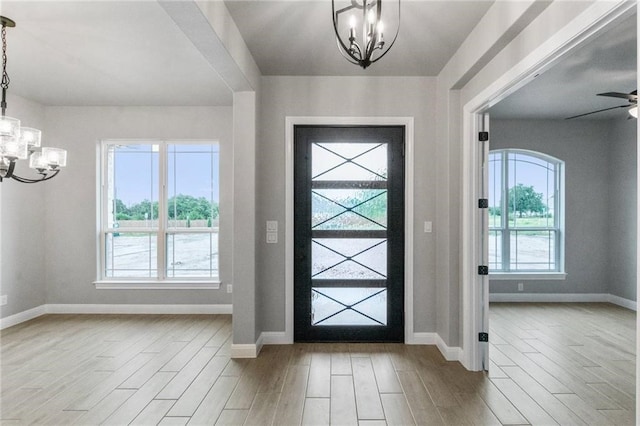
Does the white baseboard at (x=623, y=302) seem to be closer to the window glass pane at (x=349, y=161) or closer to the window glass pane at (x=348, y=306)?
the window glass pane at (x=348, y=306)

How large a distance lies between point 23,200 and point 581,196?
812 cm

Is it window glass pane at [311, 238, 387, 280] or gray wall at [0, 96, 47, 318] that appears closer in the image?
window glass pane at [311, 238, 387, 280]

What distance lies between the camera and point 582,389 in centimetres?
303

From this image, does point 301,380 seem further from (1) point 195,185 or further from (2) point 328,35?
(1) point 195,185

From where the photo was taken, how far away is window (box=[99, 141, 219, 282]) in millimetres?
5375

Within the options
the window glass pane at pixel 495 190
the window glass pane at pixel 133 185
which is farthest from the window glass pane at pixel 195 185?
the window glass pane at pixel 495 190

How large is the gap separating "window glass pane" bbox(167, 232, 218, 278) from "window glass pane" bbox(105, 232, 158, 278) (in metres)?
0.25

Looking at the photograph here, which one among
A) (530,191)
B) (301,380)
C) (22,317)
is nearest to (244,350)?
(301,380)

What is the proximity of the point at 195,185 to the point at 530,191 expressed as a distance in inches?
209

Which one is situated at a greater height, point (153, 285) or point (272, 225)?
point (272, 225)

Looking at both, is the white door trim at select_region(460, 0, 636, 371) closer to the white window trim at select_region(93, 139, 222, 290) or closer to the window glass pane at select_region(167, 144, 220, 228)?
the white window trim at select_region(93, 139, 222, 290)

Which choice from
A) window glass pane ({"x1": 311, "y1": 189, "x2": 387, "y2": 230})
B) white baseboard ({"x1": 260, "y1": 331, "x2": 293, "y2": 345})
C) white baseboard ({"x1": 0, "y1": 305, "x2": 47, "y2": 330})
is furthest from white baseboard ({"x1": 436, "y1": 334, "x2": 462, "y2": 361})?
white baseboard ({"x1": 0, "y1": 305, "x2": 47, "y2": 330})

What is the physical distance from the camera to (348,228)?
13.5 feet

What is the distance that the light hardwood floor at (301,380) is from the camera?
8.60 feet
